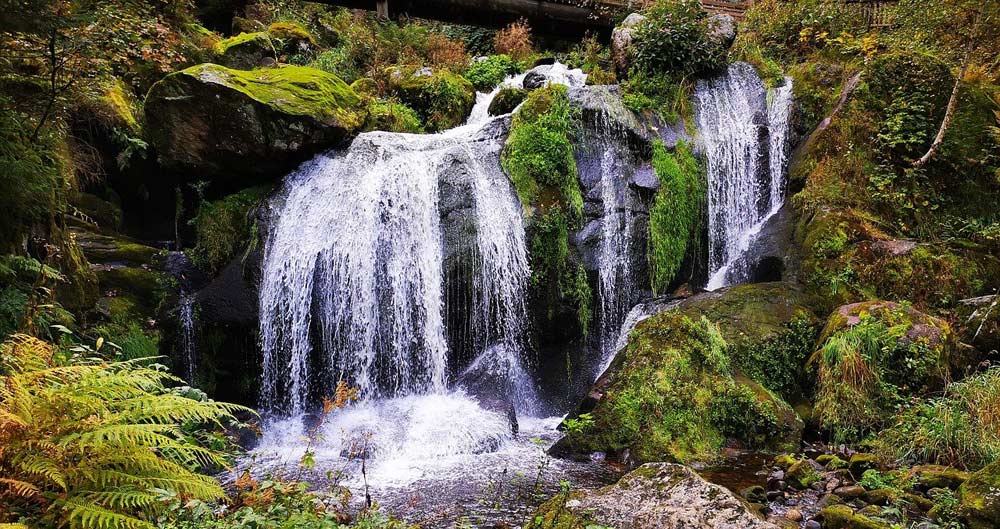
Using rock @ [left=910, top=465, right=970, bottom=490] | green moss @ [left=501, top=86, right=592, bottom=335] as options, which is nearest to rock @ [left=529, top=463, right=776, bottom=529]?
rock @ [left=910, top=465, right=970, bottom=490]

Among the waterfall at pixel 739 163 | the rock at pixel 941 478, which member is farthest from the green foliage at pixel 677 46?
the rock at pixel 941 478

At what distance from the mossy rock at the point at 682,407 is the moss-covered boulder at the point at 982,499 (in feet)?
7.02

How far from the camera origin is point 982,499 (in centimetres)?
403

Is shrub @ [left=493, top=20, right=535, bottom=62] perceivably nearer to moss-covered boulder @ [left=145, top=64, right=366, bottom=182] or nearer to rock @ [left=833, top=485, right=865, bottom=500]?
moss-covered boulder @ [left=145, top=64, right=366, bottom=182]

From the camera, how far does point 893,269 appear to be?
7.87 m

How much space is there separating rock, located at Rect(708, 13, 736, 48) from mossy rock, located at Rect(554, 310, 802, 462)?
7.28 m

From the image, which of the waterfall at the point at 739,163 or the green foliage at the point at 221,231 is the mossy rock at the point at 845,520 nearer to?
the waterfall at the point at 739,163

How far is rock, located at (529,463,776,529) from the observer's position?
374 cm

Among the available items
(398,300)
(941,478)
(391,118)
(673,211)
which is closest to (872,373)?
(941,478)

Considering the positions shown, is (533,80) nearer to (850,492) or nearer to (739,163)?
(739,163)

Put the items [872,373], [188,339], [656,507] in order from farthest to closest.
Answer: [188,339], [872,373], [656,507]

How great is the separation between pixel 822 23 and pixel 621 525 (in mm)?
13065

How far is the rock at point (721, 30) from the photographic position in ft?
38.9

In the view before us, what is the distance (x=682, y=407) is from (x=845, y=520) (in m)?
2.50
